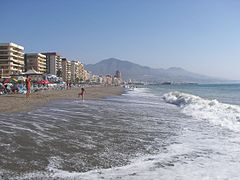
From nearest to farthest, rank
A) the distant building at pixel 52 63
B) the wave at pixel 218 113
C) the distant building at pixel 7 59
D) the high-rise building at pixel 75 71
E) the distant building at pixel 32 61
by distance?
the wave at pixel 218 113 < the distant building at pixel 7 59 < the distant building at pixel 32 61 < the distant building at pixel 52 63 < the high-rise building at pixel 75 71

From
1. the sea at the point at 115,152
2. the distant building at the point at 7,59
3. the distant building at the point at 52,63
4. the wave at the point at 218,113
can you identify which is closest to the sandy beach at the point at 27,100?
the sea at the point at 115,152

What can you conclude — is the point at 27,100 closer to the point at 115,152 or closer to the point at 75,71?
the point at 115,152

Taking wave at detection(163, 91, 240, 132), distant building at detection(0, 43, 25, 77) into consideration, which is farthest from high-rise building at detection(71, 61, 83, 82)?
wave at detection(163, 91, 240, 132)

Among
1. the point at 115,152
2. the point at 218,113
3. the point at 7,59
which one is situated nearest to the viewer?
the point at 115,152

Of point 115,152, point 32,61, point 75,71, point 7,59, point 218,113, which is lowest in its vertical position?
point 218,113

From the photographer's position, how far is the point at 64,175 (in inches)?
213

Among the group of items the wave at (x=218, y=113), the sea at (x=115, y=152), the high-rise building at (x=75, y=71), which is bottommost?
the wave at (x=218, y=113)

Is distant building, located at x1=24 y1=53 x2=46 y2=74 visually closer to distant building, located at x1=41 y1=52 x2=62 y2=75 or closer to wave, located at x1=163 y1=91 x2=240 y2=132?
distant building, located at x1=41 y1=52 x2=62 y2=75

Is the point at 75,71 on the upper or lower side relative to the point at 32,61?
lower

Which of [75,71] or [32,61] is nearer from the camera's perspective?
[32,61]

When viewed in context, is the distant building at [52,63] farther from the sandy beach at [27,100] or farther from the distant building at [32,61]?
the sandy beach at [27,100]

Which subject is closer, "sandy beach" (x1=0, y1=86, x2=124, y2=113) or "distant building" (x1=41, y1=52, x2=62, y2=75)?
"sandy beach" (x1=0, y1=86, x2=124, y2=113)

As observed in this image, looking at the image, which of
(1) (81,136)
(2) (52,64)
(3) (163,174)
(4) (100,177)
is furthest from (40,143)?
(2) (52,64)

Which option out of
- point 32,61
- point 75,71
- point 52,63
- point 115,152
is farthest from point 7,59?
point 115,152
